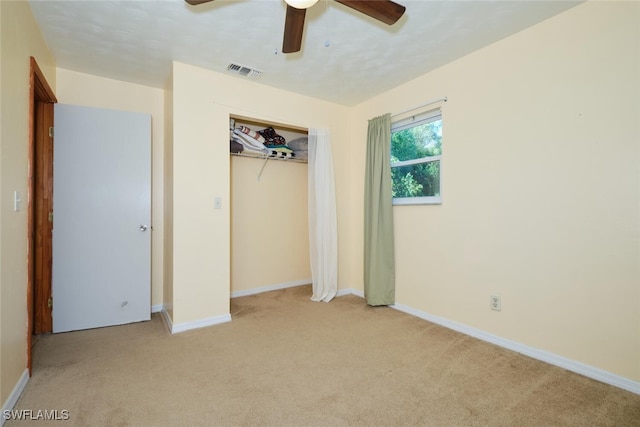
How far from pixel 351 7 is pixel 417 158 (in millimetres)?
1781

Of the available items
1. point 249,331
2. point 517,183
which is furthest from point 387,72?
point 249,331

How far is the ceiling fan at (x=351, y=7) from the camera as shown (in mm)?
1438

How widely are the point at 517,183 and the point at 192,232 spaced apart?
2.71 m

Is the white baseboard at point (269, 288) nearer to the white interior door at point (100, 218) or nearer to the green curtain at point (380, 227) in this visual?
the white interior door at point (100, 218)

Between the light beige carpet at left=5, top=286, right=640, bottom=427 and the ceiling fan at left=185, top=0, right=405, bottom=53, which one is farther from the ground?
the ceiling fan at left=185, top=0, right=405, bottom=53

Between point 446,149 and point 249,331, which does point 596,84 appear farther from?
point 249,331

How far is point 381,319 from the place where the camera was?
9.21 ft

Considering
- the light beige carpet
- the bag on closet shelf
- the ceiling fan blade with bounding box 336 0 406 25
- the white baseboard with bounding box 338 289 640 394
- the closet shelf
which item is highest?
the ceiling fan blade with bounding box 336 0 406 25

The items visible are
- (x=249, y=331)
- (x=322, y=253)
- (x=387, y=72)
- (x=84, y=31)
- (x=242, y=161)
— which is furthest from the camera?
(x=242, y=161)

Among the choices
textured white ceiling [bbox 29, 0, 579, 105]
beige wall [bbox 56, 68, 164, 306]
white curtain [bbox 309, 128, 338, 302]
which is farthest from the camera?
white curtain [bbox 309, 128, 338, 302]

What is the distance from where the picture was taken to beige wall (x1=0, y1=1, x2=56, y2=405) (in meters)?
1.49

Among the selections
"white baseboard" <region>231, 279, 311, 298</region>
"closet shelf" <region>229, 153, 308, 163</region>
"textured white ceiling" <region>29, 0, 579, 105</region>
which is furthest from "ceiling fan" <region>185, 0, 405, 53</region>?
"white baseboard" <region>231, 279, 311, 298</region>

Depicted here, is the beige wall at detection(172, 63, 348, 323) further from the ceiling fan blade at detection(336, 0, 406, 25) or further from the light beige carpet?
the ceiling fan blade at detection(336, 0, 406, 25)

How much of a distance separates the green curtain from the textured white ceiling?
0.65 metres
